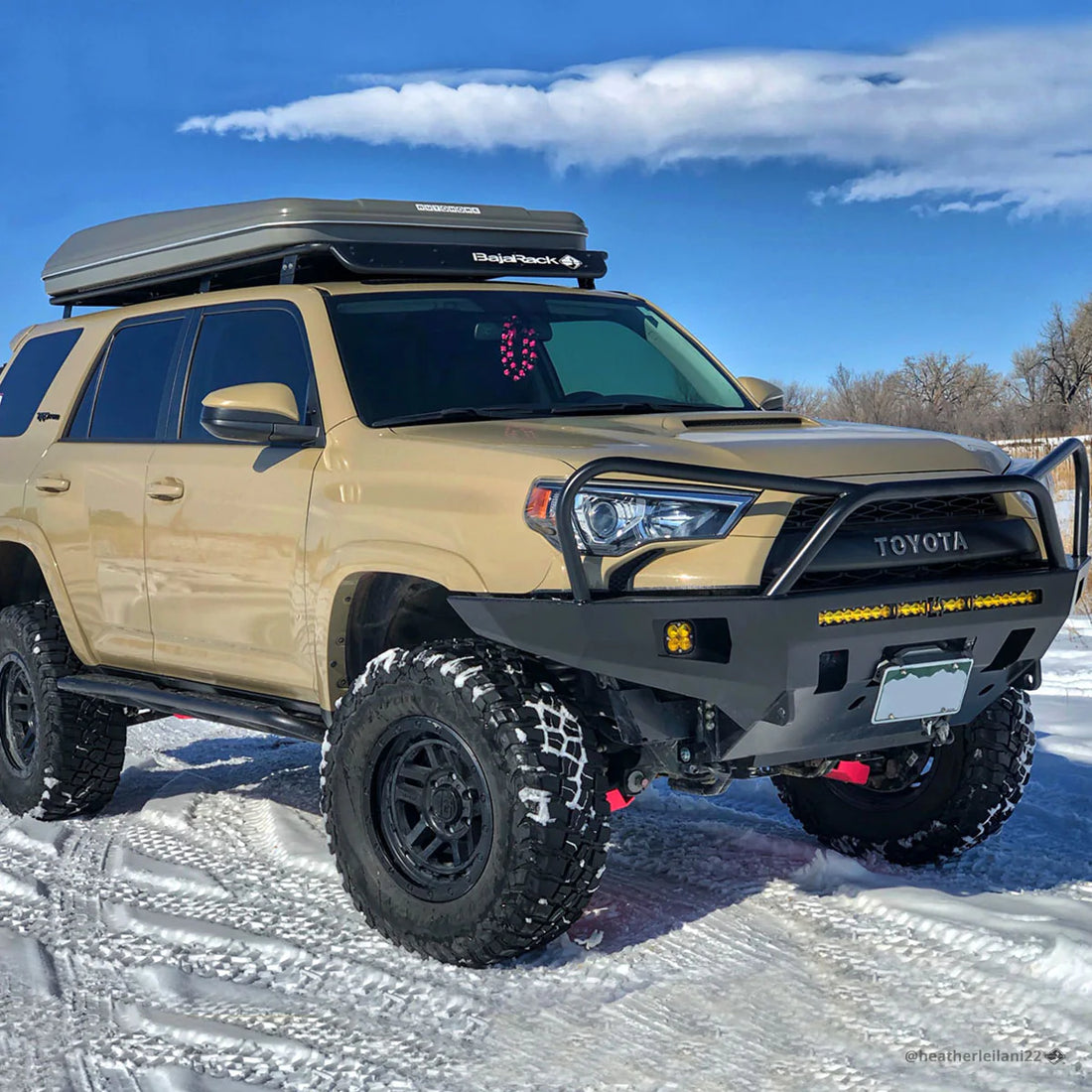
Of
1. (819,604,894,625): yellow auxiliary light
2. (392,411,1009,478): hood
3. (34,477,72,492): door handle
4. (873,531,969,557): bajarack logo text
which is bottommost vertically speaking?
(819,604,894,625): yellow auxiliary light

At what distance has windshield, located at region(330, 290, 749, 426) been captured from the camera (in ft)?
15.5

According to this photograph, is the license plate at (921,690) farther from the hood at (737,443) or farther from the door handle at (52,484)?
the door handle at (52,484)

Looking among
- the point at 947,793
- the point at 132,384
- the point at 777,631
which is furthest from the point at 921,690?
the point at 132,384

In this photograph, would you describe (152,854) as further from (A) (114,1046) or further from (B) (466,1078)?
(B) (466,1078)

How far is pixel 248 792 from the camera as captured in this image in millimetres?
6480

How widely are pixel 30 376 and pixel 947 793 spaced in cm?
443

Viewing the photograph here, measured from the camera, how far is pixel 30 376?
6.55 metres

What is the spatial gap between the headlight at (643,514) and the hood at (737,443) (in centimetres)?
10

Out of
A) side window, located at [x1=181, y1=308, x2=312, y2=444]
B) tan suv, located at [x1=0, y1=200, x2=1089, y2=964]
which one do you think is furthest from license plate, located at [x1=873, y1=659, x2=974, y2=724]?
side window, located at [x1=181, y1=308, x2=312, y2=444]

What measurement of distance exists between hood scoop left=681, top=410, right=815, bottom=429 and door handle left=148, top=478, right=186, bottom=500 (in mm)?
1892

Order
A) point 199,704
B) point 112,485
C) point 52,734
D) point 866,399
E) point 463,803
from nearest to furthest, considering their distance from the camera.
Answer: point 463,803 → point 199,704 → point 112,485 → point 52,734 → point 866,399

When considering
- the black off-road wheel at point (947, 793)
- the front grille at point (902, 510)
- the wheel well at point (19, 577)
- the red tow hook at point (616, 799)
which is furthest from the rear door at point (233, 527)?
the black off-road wheel at point (947, 793)

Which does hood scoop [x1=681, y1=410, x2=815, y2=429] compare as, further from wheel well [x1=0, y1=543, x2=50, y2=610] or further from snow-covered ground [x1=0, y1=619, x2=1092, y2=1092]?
wheel well [x1=0, y1=543, x2=50, y2=610]

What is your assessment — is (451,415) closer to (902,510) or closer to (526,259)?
(526,259)
